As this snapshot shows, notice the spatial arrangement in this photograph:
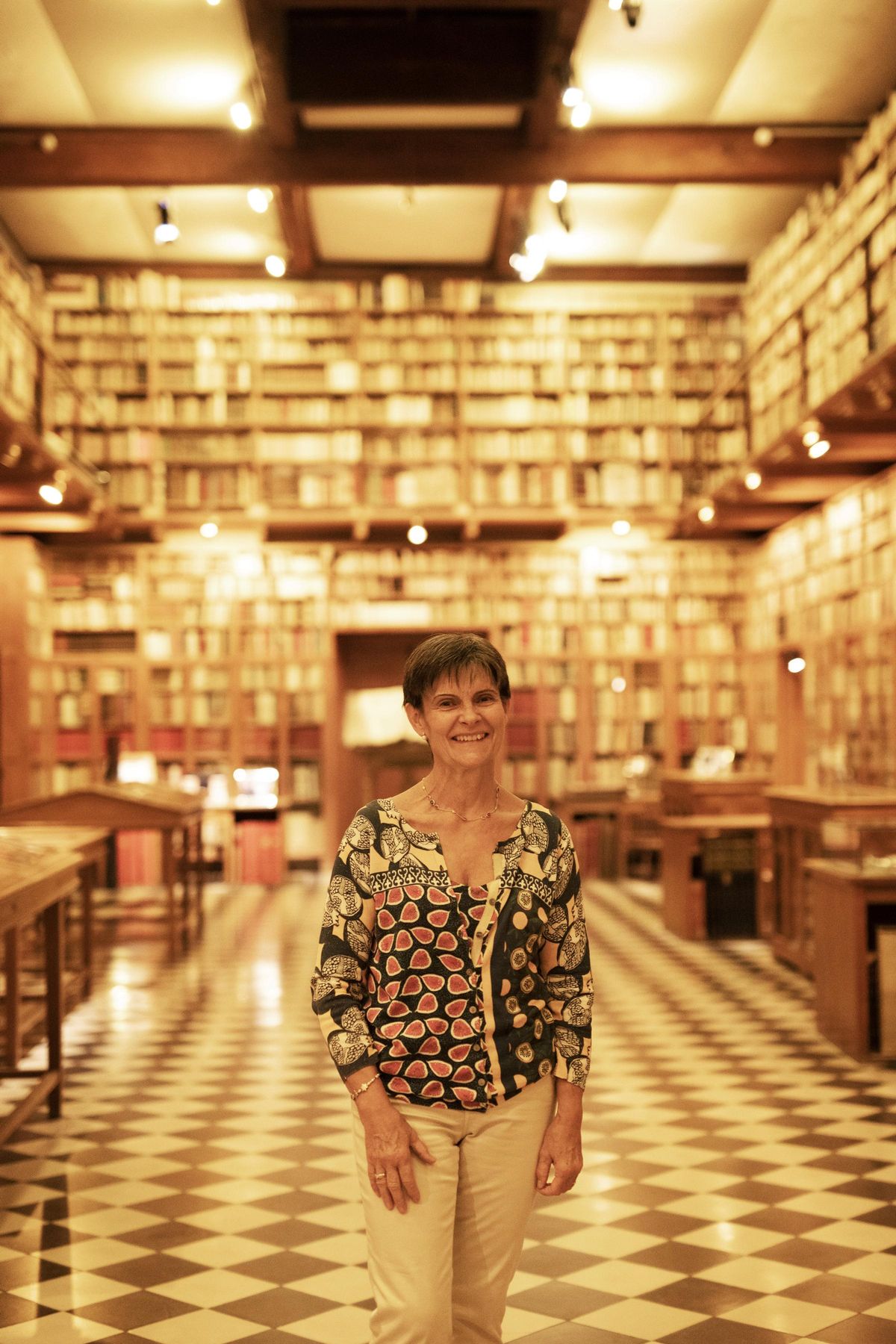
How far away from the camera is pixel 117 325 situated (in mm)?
13102

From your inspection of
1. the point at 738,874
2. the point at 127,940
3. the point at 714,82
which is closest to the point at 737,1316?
the point at 738,874

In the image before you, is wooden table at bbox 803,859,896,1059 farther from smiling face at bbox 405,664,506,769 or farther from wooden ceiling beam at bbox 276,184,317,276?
wooden ceiling beam at bbox 276,184,317,276

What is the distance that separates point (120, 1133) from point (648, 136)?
8.47 meters

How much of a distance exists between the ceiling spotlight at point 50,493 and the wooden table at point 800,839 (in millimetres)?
5545

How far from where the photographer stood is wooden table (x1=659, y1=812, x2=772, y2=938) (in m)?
9.13

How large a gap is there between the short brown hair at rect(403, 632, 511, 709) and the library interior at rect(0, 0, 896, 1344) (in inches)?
2.9

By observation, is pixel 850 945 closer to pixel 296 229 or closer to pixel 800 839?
pixel 800 839

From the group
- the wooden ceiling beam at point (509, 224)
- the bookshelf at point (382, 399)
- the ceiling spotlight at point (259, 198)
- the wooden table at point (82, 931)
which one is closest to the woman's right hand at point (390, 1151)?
the wooden table at point (82, 931)

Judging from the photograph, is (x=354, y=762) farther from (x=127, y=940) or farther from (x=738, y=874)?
(x=738, y=874)

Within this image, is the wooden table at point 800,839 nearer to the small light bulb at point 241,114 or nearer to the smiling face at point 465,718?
the smiling face at point 465,718

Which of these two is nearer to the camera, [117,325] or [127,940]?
[127,940]

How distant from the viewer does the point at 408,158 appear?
10367mm

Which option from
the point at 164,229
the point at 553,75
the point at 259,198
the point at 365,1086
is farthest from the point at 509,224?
the point at 365,1086

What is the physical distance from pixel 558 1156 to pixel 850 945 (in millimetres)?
4152
